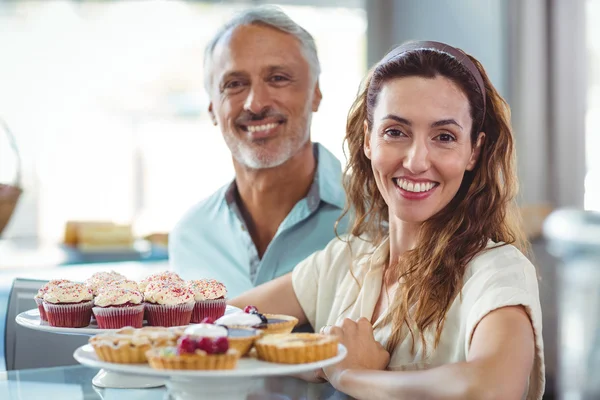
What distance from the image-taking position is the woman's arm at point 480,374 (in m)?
1.34

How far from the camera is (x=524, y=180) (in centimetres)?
421

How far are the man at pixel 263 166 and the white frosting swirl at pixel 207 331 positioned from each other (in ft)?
3.35

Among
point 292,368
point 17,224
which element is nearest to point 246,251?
point 292,368

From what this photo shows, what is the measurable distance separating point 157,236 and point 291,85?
2014mm

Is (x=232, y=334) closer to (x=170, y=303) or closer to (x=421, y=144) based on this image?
(x=170, y=303)

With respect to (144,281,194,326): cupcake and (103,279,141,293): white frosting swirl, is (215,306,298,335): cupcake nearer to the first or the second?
(144,281,194,326): cupcake

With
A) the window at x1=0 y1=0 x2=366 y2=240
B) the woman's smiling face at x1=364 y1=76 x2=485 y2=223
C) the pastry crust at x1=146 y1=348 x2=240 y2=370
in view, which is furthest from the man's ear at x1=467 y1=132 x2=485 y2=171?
the window at x1=0 y1=0 x2=366 y2=240

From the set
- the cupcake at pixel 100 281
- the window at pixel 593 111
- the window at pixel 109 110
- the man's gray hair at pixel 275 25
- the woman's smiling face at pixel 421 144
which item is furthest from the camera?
the window at pixel 109 110

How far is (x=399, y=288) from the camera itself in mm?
1756

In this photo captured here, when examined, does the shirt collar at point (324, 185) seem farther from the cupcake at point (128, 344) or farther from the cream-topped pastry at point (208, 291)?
the cupcake at point (128, 344)

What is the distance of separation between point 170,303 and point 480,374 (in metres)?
0.71

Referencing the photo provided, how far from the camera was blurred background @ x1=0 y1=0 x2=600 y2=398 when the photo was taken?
411 cm

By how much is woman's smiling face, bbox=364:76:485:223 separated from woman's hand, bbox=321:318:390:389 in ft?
0.89

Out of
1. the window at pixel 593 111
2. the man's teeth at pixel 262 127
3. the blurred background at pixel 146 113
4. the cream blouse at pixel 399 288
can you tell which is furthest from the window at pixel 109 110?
the cream blouse at pixel 399 288
